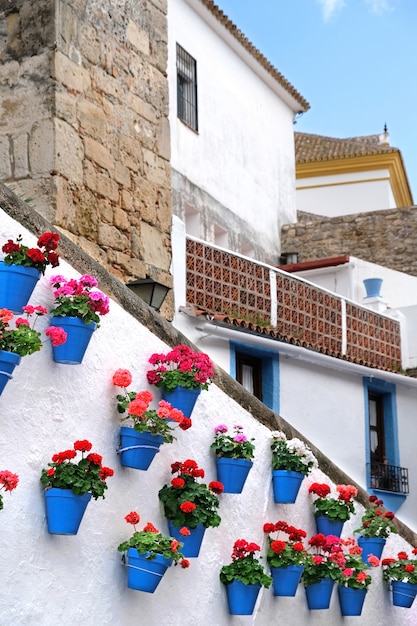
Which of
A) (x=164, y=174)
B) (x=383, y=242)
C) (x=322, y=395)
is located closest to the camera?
(x=164, y=174)

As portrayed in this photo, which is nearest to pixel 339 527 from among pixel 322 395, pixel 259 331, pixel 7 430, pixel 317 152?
pixel 7 430

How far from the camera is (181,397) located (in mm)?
5164

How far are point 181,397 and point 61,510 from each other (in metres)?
1.18

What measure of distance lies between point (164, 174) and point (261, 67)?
8957mm

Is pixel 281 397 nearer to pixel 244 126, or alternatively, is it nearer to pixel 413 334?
pixel 413 334

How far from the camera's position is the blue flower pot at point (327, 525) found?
6.22m

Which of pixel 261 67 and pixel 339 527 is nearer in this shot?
pixel 339 527

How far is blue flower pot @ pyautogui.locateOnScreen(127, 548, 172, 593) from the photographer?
14.9 feet

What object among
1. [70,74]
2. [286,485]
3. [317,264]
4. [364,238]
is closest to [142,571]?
[286,485]

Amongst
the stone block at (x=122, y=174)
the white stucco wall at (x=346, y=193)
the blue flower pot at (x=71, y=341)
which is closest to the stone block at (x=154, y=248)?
the stone block at (x=122, y=174)

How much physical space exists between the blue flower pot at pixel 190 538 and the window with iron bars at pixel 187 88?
31.0 feet

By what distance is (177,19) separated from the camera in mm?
13844

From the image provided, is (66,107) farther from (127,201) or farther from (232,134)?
(232,134)

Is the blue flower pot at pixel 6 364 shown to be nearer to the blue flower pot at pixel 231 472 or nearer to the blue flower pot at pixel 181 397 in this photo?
the blue flower pot at pixel 181 397
